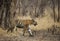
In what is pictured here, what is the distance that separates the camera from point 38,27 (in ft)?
19.6

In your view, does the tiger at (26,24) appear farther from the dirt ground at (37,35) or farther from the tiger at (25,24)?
the dirt ground at (37,35)

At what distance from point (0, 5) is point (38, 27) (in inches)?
45.8

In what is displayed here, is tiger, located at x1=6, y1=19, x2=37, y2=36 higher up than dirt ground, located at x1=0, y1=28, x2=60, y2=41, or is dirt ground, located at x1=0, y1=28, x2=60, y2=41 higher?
tiger, located at x1=6, y1=19, x2=37, y2=36

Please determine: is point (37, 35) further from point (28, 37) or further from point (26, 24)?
point (26, 24)

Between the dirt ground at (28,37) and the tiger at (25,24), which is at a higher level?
the tiger at (25,24)

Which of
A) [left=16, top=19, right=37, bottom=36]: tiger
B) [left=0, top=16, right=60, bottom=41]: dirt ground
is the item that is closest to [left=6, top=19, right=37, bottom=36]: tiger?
[left=16, top=19, right=37, bottom=36]: tiger

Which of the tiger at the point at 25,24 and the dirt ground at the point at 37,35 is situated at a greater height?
the tiger at the point at 25,24

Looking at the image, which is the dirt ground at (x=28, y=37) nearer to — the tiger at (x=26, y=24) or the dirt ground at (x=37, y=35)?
the dirt ground at (x=37, y=35)

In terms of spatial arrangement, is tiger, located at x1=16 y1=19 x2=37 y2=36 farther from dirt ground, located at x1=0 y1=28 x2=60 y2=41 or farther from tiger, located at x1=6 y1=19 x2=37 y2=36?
dirt ground, located at x1=0 y1=28 x2=60 y2=41

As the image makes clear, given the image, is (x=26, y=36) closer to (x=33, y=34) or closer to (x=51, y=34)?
(x=33, y=34)

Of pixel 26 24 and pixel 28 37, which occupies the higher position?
pixel 26 24

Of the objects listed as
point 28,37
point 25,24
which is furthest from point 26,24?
point 28,37

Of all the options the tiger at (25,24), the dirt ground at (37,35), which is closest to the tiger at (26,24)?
the tiger at (25,24)

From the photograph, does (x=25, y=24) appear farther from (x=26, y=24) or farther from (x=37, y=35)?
(x=37, y=35)
